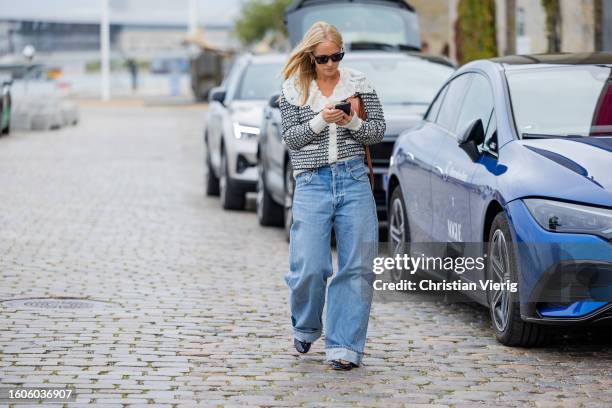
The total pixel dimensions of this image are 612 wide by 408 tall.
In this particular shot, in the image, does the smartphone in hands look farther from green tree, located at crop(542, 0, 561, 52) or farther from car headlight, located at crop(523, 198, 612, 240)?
green tree, located at crop(542, 0, 561, 52)

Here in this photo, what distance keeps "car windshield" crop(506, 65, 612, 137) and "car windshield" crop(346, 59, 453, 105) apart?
4.74 metres

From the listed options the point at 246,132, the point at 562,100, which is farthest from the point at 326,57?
the point at 246,132

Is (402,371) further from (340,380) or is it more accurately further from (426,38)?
(426,38)

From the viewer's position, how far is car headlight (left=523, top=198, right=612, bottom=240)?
24.7ft


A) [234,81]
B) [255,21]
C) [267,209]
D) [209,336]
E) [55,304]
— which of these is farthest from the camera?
[255,21]

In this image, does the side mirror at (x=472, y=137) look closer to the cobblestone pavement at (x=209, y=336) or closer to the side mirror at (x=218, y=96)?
the cobblestone pavement at (x=209, y=336)

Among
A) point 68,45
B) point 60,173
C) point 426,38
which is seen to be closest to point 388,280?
point 60,173

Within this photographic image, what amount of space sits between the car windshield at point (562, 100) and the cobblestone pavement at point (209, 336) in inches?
46.2

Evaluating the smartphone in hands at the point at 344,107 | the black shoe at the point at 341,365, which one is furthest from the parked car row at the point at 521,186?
the smartphone in hands at the point at 344,107

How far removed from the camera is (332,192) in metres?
7.61

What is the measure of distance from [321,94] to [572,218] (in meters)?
1.36

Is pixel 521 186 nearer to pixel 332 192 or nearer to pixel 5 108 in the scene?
pixel 332 192

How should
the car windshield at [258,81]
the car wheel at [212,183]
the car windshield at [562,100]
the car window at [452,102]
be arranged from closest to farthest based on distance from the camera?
1. the car windshield at [562,100]
2. the car window at [452,102]
3. the car windshield at [258,81]
4. the car wheel at [212,183]

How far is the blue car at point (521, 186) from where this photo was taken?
301 inches
